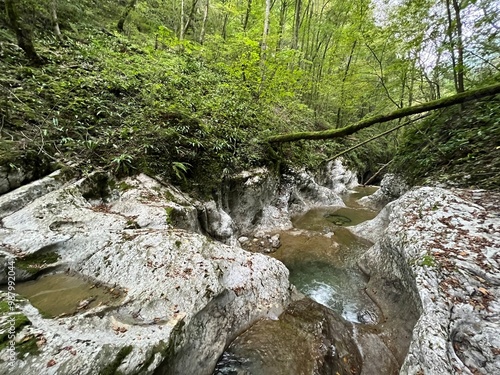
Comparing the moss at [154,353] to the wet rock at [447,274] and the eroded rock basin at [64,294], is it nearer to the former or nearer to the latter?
the eroded rock basin at [64,294]

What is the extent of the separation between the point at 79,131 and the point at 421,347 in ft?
24.4

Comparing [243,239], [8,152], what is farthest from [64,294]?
[243,239]

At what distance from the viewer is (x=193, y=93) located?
8.55 meters

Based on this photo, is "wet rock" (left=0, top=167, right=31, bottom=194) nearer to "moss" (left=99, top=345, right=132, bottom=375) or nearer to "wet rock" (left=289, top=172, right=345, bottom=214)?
"moss" (left=99, top=345, right=132, bottom=375)

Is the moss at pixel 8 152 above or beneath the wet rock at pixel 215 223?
above

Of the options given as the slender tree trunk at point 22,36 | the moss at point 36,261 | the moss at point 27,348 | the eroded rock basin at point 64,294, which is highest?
the slender tree trunk at point 22,36

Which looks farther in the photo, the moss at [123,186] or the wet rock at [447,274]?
the moss at [123,186]

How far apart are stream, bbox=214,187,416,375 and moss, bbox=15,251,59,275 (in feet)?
9.08

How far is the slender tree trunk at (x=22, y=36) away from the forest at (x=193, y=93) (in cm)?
4

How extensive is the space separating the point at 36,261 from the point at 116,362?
2.10 meters

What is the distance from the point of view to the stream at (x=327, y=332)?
10.4 feet

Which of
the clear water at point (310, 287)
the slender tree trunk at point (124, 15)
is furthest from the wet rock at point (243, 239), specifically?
the slender tree trunk at point (124, 15)

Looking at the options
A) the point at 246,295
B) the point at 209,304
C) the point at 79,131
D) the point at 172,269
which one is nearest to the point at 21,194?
the point at 79,131

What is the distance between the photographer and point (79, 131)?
17.3ft
